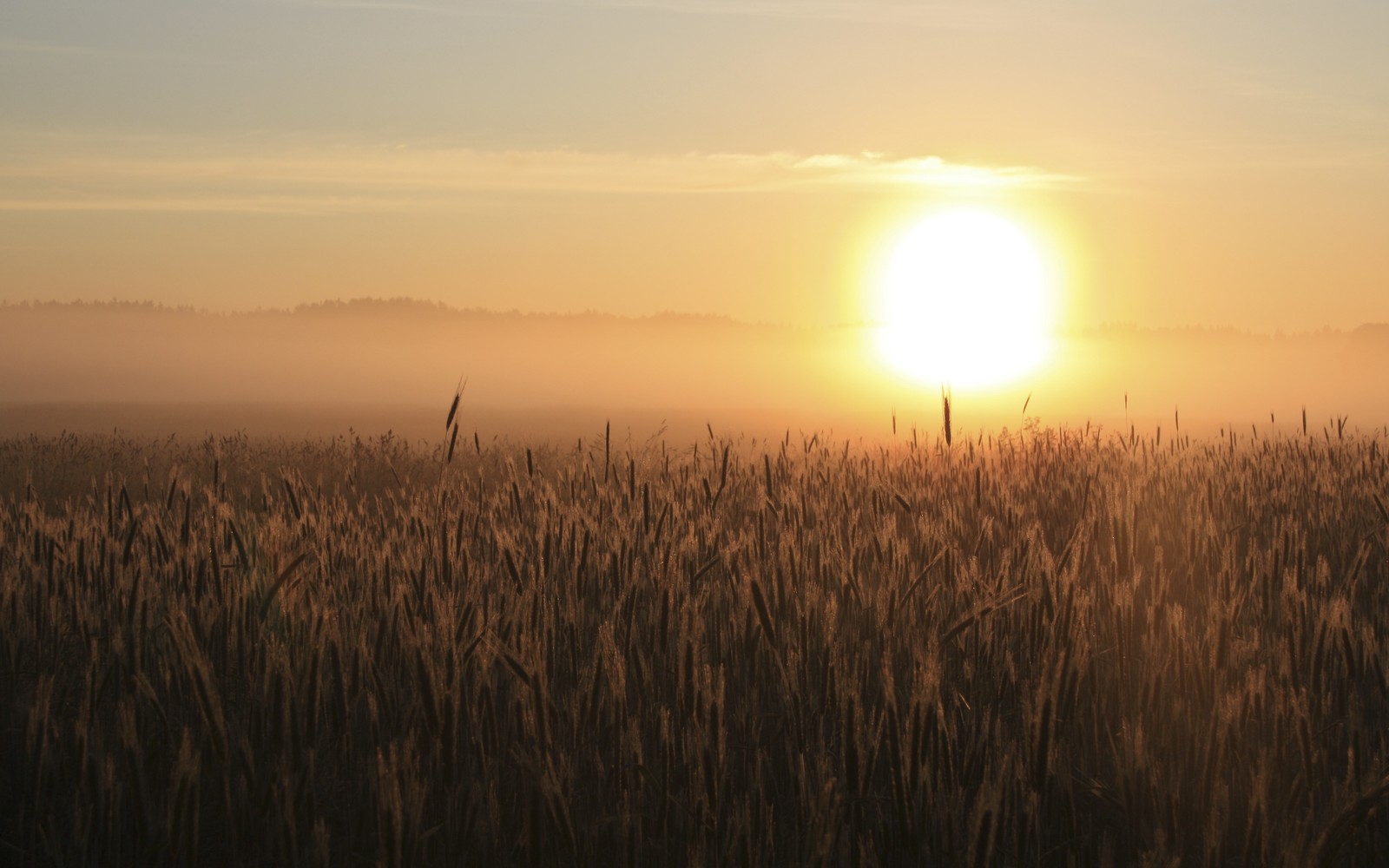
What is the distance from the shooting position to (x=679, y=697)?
86.0 inches

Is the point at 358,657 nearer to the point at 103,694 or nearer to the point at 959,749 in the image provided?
the point at 103,694

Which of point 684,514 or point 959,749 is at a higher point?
point 684,514

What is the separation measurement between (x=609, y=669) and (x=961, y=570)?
4.18 ft

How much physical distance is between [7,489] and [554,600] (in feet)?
25.0

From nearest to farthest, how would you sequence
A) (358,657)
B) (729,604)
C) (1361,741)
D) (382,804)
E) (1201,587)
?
1. (382,804)
2. (1361,741)
3. (358,657)
4. (729,604)
5. (1201,587)

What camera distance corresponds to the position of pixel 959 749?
2.18 m

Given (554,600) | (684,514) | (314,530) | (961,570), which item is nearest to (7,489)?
(314,530)

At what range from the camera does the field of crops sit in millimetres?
1771

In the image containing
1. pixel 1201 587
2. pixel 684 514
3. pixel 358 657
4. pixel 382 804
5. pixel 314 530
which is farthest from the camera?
pixel 684 514

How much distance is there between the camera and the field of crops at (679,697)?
177cm

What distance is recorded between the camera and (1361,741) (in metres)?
2.08

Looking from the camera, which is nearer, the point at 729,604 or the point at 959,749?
the point at 959,749

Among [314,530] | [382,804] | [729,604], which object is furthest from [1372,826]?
[314,530]

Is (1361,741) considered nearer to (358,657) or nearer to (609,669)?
(609,669)
